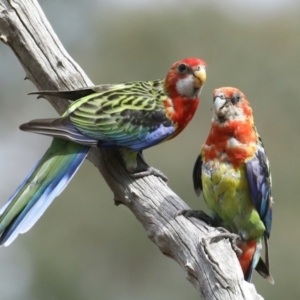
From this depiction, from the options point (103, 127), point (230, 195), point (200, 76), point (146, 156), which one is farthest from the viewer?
point (146, 156)

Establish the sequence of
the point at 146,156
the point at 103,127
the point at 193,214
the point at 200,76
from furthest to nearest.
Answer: the point at 146,156, the point at 200,76, the point at 103,127, the point at 193,214

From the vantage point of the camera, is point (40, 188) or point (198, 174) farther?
point (198, 174)

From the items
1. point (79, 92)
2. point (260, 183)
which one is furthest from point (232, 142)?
point (79, 92)

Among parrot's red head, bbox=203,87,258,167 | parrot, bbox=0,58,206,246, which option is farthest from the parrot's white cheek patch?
parrot's red head, bbox=203,87,258,167

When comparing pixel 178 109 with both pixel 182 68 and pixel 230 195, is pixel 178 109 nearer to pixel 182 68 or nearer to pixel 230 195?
pixel 182 68

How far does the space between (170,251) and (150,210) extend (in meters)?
0.29

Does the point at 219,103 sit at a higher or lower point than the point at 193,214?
higher

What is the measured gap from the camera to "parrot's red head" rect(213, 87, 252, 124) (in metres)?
4.61

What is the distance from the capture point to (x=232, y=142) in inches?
185

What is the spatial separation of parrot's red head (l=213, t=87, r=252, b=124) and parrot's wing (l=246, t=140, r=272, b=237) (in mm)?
243

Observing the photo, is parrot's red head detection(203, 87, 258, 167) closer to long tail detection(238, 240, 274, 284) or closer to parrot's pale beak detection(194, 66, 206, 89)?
parrot's pale beak detection(194, 66, 206, 89)

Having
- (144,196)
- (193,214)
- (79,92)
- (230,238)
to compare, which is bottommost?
(230,238)

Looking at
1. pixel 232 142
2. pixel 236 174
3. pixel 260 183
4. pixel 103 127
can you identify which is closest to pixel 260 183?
pixel 260 183

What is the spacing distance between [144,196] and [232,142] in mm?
659
